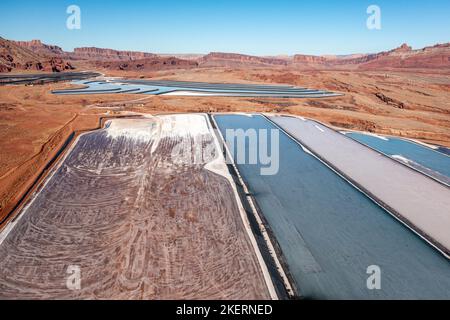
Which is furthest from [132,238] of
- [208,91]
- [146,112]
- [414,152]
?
[208,91]

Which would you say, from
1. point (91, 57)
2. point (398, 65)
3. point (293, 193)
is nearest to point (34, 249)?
point (293, 193)

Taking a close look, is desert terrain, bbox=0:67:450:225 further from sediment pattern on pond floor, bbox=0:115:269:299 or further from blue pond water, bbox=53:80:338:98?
blue pond water, bbox=53:80:338:98

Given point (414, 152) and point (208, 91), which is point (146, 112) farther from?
point (414, 152)

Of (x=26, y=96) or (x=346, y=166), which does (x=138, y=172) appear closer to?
(x=346, y=166)

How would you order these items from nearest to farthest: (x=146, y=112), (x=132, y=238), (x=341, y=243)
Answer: (x=132, y=238)
(x=341, y=243)
(x=146, y=112)

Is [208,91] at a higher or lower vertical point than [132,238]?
higher

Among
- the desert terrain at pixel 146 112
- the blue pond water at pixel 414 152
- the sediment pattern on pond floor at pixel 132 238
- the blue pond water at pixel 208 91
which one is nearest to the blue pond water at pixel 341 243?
the sediment pattern on pond floor at pixel 132 238
